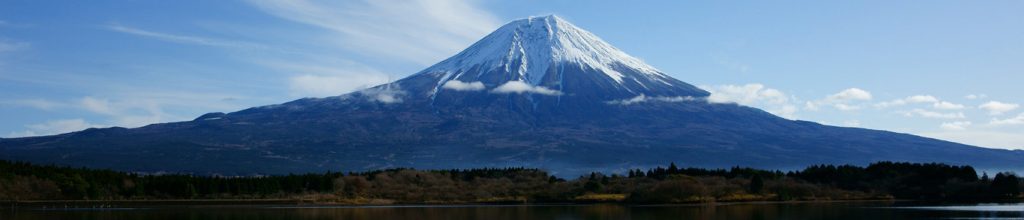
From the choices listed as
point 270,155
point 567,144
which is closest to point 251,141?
point 270,155

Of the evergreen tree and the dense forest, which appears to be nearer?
the dense forest

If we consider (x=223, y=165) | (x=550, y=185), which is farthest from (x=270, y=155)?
(x=550, y=185)

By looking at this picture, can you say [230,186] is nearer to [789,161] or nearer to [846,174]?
[846,174]

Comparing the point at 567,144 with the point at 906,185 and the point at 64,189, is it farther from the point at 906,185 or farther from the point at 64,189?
the point at 64,189

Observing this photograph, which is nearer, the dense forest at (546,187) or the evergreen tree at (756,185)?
the dense forest at (546,187)

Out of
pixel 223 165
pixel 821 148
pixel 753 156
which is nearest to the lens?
pixel 223 165

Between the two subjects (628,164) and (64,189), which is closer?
(64,189)

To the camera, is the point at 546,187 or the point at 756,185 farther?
the point at 546,187

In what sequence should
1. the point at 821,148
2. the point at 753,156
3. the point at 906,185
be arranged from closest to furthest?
the point at 906,185
the point at 753,156
the point at 821,148
